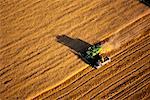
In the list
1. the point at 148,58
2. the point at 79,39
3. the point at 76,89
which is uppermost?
the point at 79,39

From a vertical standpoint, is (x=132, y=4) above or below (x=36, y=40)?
below

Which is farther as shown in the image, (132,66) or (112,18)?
(112,18)

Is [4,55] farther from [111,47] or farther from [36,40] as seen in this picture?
[111,47]

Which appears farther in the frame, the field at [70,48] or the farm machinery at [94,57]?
the farm machinery at [94,57]

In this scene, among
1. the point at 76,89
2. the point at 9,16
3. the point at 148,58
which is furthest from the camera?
the point at 9,16

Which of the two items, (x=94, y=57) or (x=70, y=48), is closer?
(x=94, y=57)

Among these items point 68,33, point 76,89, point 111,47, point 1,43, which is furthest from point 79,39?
point 1,43

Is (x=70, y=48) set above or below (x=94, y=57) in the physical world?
above

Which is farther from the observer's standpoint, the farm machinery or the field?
the farm machinery
